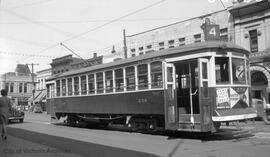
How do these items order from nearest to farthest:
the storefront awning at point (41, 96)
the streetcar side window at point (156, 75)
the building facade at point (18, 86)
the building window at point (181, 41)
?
1. the streetcar side window at point (156, 75)
2. the building window at point (181, 41)
3. the storefront awning at point (41, 96)
4. the building facade at point (18, 86)

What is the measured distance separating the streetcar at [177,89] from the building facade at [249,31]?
15088mm

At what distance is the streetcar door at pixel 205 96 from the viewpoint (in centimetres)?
1170

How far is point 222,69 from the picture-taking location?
1267 centimetres

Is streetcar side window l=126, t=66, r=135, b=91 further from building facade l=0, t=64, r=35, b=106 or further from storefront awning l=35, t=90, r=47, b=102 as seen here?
building facade l=0, t=64, r=35, b=106

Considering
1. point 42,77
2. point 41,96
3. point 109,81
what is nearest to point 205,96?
point 109,81

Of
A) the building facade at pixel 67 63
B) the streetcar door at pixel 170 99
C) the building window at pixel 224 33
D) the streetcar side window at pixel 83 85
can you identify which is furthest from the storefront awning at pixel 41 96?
the streetcar door at pixel 170 99

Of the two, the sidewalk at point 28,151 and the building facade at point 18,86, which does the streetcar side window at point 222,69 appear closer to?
the sidewalk at point 28,151

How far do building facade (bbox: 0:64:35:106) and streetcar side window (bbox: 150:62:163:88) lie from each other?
70295 mm

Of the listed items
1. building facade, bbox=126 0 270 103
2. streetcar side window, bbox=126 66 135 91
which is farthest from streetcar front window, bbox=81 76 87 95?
building facade, bbox=126 0 270 103

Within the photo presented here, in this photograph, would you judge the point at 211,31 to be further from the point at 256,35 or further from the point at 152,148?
the point at 152,148

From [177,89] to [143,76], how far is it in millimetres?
1457

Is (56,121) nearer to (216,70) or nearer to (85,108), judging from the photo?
(85,108)

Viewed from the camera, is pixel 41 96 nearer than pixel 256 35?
No

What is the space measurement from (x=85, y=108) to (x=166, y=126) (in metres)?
6.37
